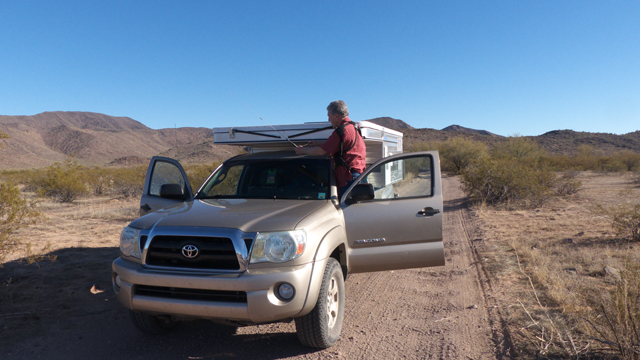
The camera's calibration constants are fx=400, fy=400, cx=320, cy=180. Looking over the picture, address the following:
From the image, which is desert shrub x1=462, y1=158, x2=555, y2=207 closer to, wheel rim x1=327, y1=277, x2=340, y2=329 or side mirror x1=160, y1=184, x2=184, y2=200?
wheel rim x1=327, y1=277, x2=340, y2=329

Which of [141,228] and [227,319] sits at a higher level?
[141,228]

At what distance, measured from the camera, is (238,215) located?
3234mm

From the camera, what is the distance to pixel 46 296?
15.0 feet

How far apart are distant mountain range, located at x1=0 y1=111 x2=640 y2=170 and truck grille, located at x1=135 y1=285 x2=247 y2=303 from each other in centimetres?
2690

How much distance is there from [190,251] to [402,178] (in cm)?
439

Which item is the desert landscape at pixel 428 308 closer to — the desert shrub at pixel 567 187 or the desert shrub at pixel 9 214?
the desert shrub at pixel 9 214

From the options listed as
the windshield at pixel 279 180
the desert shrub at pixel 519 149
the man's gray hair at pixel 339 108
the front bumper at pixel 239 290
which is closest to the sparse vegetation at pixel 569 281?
the front bumper at pixel 239 290

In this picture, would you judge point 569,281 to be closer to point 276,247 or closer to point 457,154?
point 276,247

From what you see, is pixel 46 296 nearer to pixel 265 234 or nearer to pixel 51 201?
pixel 265 234

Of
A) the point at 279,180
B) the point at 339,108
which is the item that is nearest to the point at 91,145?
the point at 279,180

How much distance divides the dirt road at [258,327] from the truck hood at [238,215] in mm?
1114

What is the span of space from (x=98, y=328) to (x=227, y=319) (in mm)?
1806

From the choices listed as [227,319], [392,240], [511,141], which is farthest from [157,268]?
[511,141]

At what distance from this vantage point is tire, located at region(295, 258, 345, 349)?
313cm
